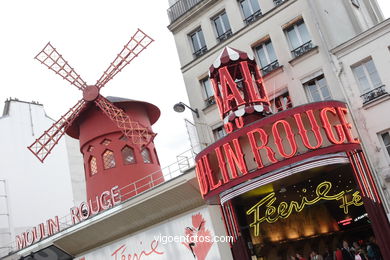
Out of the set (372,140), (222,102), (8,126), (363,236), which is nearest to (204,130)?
(222,102)

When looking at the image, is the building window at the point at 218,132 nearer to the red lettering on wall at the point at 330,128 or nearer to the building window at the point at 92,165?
the red lettering on wall at the point at 330,128

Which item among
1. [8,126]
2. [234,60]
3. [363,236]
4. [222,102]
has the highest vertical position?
[8,126]

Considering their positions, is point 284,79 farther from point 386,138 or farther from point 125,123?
point 125,123

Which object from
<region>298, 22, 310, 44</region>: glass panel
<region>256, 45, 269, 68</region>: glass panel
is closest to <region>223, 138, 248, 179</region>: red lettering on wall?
<region>256, 45, 269, 68</region>: glass panel

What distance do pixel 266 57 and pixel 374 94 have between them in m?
2.69

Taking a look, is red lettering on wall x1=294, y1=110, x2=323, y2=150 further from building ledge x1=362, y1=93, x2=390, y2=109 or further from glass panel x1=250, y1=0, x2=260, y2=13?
glass panel x1=250, y1=0, x2=260, y2=13

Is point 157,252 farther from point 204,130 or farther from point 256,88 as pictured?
point 256,88

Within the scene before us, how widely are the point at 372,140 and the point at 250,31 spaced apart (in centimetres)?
388

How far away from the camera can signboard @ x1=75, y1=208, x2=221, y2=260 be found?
10.0m

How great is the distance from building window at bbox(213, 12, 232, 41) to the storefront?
1.77 metres

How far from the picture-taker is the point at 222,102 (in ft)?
29.5

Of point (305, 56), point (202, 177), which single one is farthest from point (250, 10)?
point (202, 177)

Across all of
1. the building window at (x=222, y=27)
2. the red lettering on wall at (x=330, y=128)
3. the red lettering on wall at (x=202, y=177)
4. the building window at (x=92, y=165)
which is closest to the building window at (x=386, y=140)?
the red lettering on wall at (x=330, y=128)

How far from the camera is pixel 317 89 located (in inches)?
357
